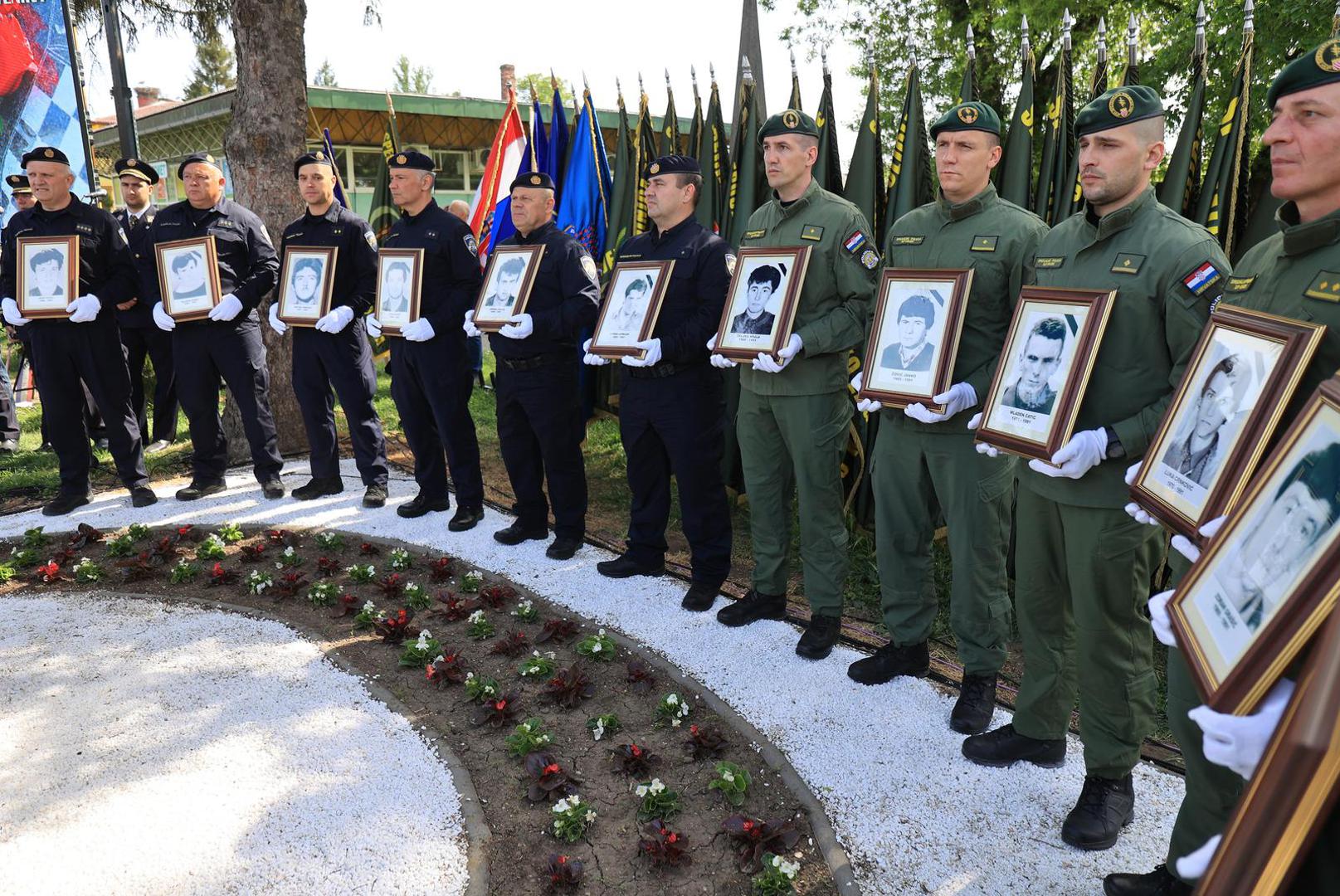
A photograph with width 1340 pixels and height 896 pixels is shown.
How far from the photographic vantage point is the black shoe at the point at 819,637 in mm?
4020

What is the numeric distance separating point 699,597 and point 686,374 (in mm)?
1166

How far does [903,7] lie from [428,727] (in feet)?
54.8

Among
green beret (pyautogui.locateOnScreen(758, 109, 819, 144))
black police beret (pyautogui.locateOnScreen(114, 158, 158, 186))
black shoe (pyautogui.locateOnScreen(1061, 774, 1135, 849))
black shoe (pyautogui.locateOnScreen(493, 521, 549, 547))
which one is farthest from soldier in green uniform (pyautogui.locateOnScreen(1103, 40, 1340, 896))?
black police beret (pyautogui.locateOnScreen(114, 158, 158, 186))

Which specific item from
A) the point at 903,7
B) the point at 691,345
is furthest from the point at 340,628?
the point at 903,7

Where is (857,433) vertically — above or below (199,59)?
below

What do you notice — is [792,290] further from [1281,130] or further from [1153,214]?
[1281,130]

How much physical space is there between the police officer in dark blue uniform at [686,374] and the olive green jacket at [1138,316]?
206 centimetres

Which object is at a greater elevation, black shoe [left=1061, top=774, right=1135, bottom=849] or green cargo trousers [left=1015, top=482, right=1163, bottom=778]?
green cargo trousers [left=1015, top=482, right=1163, bottom=778]

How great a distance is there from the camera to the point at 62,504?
6434 millimetres

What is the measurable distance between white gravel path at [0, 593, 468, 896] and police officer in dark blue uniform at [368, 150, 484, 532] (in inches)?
71.9

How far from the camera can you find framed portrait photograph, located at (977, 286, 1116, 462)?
101 inches

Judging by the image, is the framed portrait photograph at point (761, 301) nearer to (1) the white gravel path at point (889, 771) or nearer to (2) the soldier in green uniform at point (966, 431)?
(2) the soldier in green uniform at point (966, 431)

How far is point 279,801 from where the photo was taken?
9.83 feet

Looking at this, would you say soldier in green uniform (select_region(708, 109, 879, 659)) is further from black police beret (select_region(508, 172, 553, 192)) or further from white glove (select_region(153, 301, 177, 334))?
white glove (select_region(153, 301, 177, 334))
